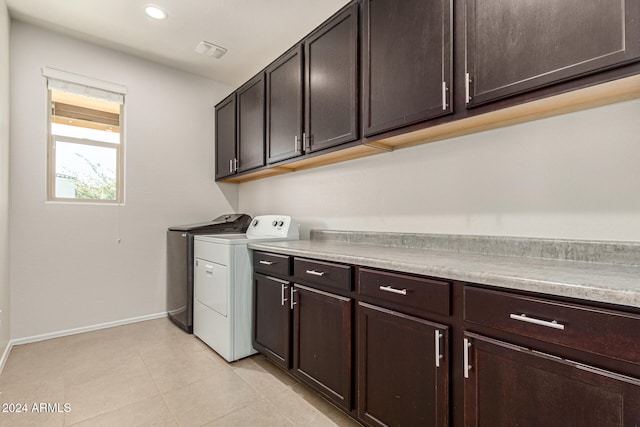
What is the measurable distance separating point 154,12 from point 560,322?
3137mm

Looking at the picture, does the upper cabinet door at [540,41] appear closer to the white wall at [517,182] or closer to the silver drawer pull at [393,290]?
the white wall at [517,182]

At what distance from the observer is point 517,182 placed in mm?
1551

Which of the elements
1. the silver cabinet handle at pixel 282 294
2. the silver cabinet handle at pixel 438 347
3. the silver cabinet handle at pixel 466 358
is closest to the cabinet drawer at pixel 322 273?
the silver cabinet handle at pixel 282 294

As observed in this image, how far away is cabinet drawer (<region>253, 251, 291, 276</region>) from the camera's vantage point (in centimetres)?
198

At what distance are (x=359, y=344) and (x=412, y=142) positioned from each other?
1262 mm

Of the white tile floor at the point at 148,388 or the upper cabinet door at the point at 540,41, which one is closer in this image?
the upper cabinet door at the point at 540,41

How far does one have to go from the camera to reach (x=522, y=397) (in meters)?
0.98

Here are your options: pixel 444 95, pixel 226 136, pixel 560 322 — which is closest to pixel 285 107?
pixel 226 136

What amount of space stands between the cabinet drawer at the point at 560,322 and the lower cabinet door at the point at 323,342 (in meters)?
0.67

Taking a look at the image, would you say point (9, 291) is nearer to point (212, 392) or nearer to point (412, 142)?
point (212, 392)

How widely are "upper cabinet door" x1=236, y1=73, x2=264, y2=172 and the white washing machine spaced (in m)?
0.71

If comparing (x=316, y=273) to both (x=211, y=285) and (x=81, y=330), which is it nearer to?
(x=211, y=285)

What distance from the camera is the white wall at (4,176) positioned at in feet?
7.24

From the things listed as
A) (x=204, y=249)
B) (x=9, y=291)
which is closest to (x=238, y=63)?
(x=204, y=249)
